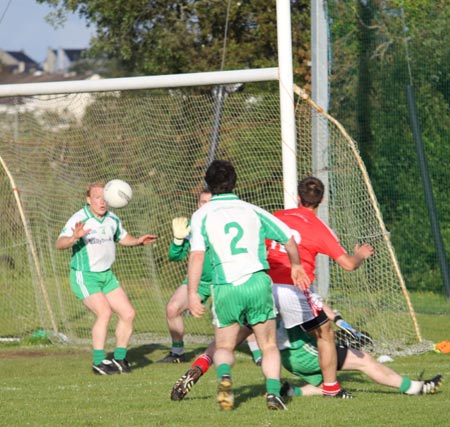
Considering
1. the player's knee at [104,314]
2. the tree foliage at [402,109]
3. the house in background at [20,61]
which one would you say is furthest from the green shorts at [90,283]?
the house in background at [20,61]

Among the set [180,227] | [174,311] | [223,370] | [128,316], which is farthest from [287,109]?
[223,370]

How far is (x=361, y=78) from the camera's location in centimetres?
1655

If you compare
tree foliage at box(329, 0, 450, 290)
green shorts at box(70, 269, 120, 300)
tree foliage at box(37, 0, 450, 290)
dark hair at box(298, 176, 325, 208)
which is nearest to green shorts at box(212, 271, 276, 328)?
dark hair at box(298, 176, 325, 208)

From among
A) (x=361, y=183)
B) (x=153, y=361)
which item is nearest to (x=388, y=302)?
(x=361, y=183)

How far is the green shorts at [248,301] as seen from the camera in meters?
7.56

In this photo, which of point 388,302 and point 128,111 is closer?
point 388,302

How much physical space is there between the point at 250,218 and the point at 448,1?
34.1 ft

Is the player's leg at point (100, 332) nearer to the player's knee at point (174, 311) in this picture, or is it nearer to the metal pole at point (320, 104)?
the player's knee at point (174, 311)

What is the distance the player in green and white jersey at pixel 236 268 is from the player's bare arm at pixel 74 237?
278 centimetres

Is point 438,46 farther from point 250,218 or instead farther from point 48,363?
point 250,218

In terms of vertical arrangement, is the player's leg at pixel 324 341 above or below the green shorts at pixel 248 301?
below

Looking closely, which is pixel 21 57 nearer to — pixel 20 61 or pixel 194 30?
pixel 20 61

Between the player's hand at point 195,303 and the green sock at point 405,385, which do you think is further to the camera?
the green sock at point 405,385

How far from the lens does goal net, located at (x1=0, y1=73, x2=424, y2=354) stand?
12.2 metres
